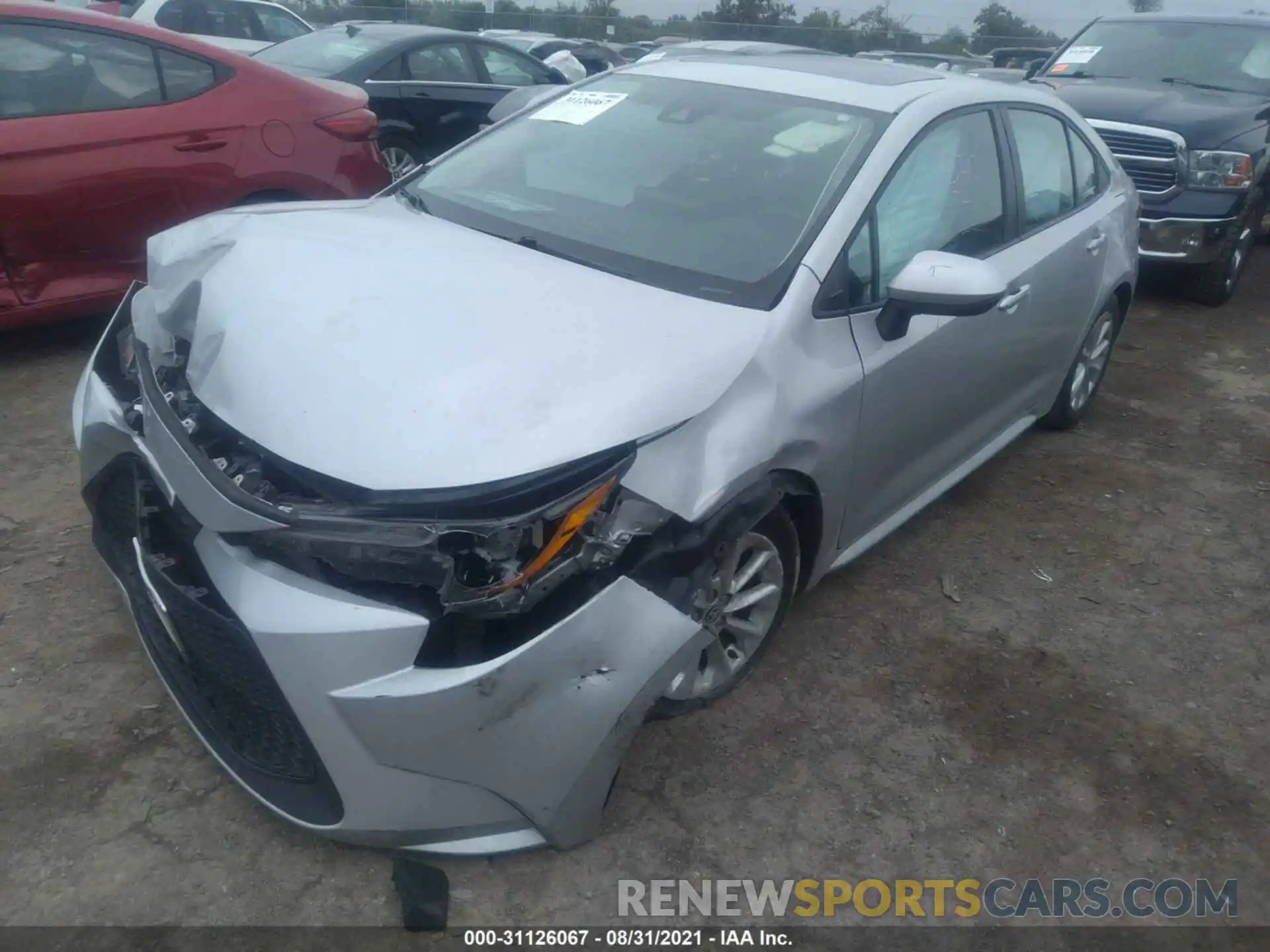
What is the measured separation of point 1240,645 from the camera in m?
3.42

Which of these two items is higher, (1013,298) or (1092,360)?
(1013,298)

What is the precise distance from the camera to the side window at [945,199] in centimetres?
299

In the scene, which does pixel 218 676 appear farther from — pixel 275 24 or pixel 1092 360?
pixel 275 24

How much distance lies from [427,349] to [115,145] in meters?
3.05

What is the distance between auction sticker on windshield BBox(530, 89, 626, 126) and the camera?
3465 mm

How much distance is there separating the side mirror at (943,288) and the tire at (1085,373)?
2.00m

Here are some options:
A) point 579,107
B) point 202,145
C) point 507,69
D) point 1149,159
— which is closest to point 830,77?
point 579,107

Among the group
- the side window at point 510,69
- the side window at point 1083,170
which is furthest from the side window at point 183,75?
the side window at point 1083,170

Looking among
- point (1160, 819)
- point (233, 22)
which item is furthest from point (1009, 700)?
point (233, 22)

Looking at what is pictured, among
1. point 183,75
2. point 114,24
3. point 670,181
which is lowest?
point 670,181

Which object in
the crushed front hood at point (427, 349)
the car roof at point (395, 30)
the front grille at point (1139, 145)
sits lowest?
the front grille at point (1139, 145)

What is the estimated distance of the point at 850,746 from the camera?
2.82 metres

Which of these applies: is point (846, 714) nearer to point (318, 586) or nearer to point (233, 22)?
point (318, 586)

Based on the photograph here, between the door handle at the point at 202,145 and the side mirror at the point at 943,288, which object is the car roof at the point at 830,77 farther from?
the door handle at the point at 202,145
